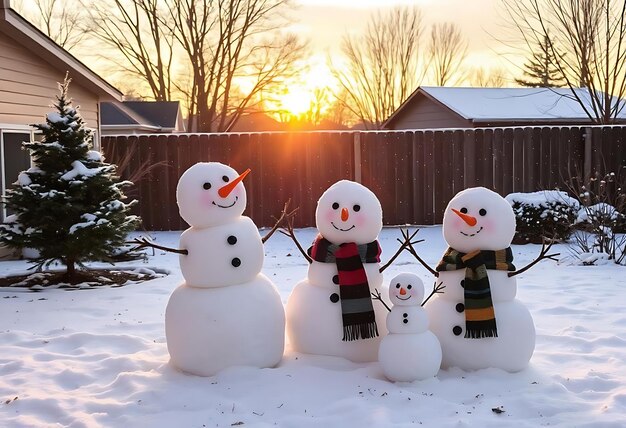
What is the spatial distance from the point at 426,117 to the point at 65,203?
663 inches

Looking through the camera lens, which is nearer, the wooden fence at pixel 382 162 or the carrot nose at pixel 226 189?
the carrot nose at pixel 226 189

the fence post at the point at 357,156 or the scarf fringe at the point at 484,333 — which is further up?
the fence post at the point at 357,156

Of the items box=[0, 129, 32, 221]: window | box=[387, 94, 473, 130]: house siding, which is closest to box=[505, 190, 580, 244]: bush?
box=[0, 129, 32, 221]: window

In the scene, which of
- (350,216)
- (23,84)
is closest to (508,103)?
(23,84)

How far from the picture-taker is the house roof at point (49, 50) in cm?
999

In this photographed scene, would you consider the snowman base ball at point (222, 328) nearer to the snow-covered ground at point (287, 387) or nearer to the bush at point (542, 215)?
the snow-covered ground at point (287, 387)

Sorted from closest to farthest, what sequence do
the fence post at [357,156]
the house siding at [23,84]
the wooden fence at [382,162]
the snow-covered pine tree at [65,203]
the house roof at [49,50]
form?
the snow-covered pine tree at [65,203]
the house roof at [49,50]
the house siding at [23,84]
the wooden fence at [382,162]
the fence post at [357,156]

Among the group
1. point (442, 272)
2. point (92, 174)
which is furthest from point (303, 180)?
point (442, 272)

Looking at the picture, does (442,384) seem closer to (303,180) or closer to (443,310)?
(443,310)

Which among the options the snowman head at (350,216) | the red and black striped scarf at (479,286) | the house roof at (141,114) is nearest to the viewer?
the red and black striped scarf at (479,286)

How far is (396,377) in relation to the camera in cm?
450

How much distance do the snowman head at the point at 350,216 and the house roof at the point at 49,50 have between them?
7.02 meters

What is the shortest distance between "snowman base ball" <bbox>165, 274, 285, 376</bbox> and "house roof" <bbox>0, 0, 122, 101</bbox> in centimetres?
699

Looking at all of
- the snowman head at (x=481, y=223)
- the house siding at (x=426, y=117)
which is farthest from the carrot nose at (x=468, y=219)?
the house siding at (x=426, y=117)
